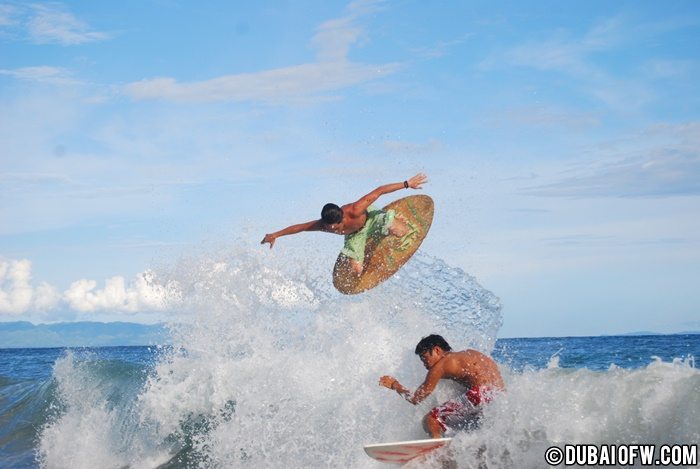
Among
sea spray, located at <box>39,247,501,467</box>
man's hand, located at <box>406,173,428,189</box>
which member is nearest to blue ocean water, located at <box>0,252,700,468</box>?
sea spray, located at <box>39,247,501,467</box>

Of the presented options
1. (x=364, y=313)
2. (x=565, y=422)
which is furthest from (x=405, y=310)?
(x=565, y=422)

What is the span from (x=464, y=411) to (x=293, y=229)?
327 cm

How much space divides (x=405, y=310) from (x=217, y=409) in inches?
124

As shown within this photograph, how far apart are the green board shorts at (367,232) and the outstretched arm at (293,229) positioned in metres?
0.70

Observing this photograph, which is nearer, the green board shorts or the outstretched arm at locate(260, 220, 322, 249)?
the outstretched arm at locate(260, 220, 322, 249)

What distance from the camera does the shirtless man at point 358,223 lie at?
28.5ft

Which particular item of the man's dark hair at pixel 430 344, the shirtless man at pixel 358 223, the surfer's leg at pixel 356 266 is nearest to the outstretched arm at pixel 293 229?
the shirtless man at pixel 358 223

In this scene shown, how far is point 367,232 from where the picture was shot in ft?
31.0

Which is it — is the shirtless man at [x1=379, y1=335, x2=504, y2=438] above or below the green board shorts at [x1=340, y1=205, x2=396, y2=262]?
below

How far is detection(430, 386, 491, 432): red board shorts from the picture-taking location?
6.65m

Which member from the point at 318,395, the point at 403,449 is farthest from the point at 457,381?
the point at 318,395

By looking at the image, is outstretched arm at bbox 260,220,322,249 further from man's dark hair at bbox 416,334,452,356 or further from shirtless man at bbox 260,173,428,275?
man's dark hair at bbox 416,334,452,356

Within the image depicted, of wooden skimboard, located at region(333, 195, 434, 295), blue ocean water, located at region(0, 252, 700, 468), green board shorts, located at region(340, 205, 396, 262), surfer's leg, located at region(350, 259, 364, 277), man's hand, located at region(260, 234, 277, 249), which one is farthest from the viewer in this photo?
wooden skimboard, located at region(333, 195, 434, 295)

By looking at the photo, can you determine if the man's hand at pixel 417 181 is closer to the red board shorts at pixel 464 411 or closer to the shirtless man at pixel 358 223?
the shirtless man at pixel 358 223
